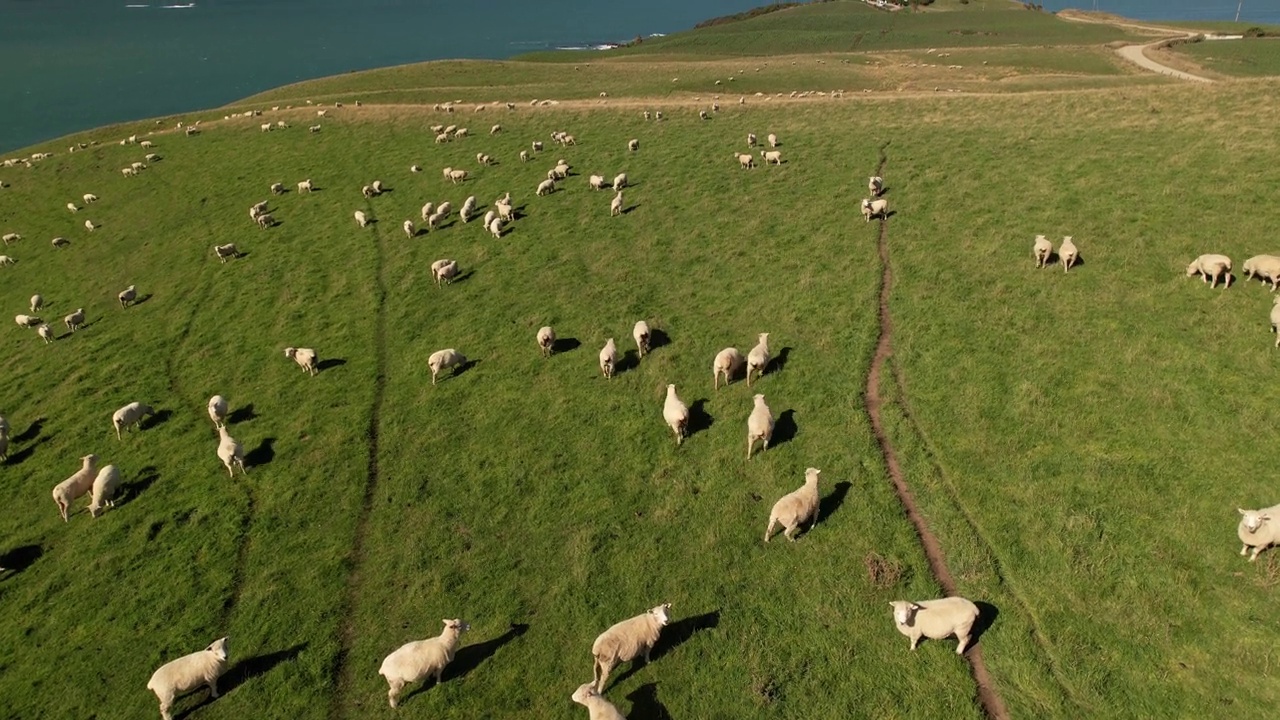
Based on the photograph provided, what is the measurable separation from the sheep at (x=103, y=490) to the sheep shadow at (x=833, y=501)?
2097 cm

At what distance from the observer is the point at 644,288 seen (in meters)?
28.0

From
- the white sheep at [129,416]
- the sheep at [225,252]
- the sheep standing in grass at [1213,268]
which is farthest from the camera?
the sheep at [225,252]

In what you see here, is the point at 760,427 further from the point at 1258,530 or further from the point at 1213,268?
the point at 1213,268

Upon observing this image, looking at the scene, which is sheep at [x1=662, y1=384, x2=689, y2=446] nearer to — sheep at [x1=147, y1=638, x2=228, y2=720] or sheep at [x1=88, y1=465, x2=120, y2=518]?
sheep at [x1=147, y1=638, x2=228, y2=720]

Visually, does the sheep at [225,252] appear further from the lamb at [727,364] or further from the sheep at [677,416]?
the lamb at [727,364]

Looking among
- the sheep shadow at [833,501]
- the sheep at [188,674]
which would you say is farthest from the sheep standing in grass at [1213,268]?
the sheep at [188,674]

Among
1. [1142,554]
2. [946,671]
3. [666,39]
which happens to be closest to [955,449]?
[1142,554]

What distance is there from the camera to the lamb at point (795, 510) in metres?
15.0

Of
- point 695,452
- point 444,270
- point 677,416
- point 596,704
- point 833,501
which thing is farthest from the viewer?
point 444,270

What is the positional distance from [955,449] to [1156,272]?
514 inches

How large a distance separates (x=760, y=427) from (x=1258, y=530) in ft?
34.6

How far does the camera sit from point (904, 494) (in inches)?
638

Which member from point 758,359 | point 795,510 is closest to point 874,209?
point 758,359

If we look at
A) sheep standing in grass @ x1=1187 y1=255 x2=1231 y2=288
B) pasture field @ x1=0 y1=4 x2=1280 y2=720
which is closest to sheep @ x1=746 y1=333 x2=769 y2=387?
pasture field @ x1=0 y1=4 x2=1280 y2=720
